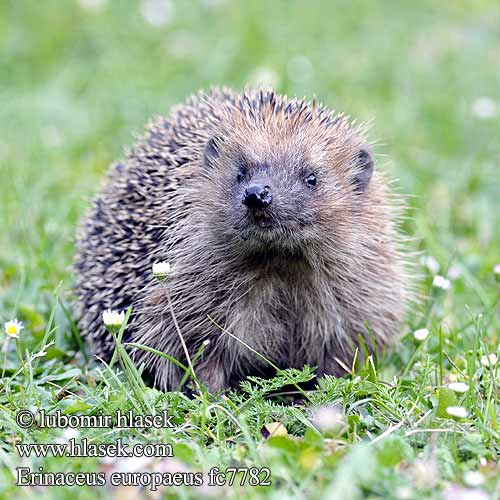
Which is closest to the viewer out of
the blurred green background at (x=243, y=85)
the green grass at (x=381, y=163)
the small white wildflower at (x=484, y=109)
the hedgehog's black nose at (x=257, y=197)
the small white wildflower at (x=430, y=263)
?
the green grass at (x=381, y=163)

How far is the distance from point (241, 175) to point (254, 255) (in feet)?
1.61

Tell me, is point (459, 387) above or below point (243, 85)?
below

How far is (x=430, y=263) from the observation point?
22.0ft

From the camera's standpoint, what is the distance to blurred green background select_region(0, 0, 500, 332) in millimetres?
7770

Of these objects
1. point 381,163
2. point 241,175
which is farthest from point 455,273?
point 241,175

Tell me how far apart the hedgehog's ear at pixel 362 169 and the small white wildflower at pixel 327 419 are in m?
1.62

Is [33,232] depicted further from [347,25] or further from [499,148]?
[347,25]

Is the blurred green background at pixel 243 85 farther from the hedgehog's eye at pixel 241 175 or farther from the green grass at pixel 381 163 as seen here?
the hedgehog's eye at pixel 241 175

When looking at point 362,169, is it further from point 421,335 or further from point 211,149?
point 421,335

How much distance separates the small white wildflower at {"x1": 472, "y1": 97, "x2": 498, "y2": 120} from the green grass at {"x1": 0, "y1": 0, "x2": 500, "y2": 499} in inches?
2.8

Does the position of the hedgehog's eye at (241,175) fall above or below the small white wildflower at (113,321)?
above

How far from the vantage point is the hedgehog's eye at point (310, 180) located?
525 cm

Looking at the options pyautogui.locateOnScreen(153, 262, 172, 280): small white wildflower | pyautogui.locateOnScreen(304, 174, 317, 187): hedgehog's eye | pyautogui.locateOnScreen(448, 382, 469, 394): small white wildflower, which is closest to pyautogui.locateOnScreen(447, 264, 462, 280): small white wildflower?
pyautogui.locateOnScreen(304, 174, 317, 187): hedgehog's eye

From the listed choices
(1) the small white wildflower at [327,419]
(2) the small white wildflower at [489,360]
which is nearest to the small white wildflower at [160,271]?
(1) the small white wildflower at [327,419]
